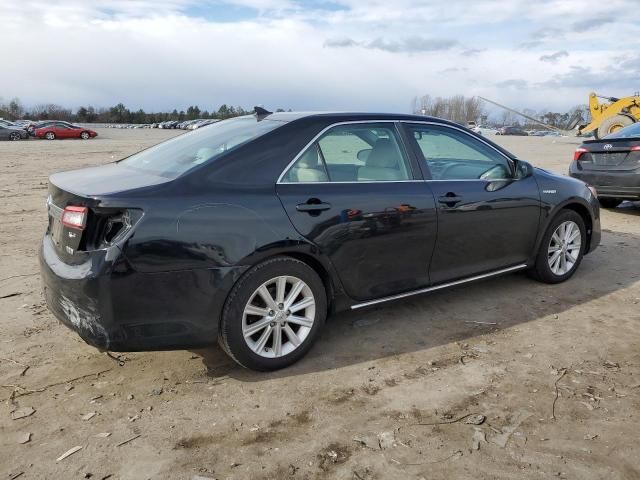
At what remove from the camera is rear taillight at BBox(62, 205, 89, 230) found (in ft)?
9.95

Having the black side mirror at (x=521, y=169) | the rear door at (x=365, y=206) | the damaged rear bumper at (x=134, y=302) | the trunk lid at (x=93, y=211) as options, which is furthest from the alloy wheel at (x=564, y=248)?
the trunk lid at (x=93, y=211)

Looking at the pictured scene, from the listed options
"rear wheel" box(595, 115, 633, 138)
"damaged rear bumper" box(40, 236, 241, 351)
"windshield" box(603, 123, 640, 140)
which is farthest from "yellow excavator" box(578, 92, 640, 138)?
"damaged rear bumper" box(40, 236, 241, 351)

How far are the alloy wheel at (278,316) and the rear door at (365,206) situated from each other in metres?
0.32

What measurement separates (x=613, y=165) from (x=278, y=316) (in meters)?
6.94

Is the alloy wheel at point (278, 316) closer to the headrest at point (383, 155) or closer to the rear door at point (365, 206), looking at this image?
the rear door at point (365, 206)

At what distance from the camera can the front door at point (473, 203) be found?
420 centimetres

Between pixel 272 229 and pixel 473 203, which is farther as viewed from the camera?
pixel 473 203

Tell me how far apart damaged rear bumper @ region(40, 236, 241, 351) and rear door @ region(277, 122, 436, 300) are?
69cm

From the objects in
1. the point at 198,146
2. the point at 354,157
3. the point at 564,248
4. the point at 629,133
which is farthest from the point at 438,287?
the point at 629,133

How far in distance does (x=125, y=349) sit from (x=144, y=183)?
95 centimetres

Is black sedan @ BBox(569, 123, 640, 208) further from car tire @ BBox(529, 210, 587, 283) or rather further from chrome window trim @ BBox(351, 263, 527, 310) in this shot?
chrome window trim @ BBox(351, 263, 527, 310)

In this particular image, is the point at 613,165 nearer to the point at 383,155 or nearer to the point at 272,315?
the point at 383,155

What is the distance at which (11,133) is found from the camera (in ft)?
121

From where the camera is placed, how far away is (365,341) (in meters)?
4.01
